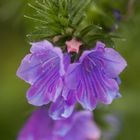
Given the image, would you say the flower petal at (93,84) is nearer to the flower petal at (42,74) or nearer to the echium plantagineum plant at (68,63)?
the echium plantagineum plant at (68,63)

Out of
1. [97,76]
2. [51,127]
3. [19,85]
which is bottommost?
[19,85]

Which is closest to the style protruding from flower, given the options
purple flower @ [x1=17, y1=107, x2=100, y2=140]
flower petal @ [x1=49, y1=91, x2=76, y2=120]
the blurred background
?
flower petal @ [x1=49, y1=91, x2=76, y2=120]

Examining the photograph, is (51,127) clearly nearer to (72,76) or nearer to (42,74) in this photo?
(42,74)

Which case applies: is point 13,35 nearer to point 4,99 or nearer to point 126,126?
point 4,99

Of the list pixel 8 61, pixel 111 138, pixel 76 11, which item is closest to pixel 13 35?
pixel 8 61

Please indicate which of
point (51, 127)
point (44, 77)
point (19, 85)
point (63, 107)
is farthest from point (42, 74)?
point (19, 85)

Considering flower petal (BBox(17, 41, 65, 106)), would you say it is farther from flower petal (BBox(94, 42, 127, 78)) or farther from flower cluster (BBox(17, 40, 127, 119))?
flower petal (BBox(94, 42, 127, 78))

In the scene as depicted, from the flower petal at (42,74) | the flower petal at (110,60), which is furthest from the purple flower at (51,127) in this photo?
the flower petal at (110,60)
